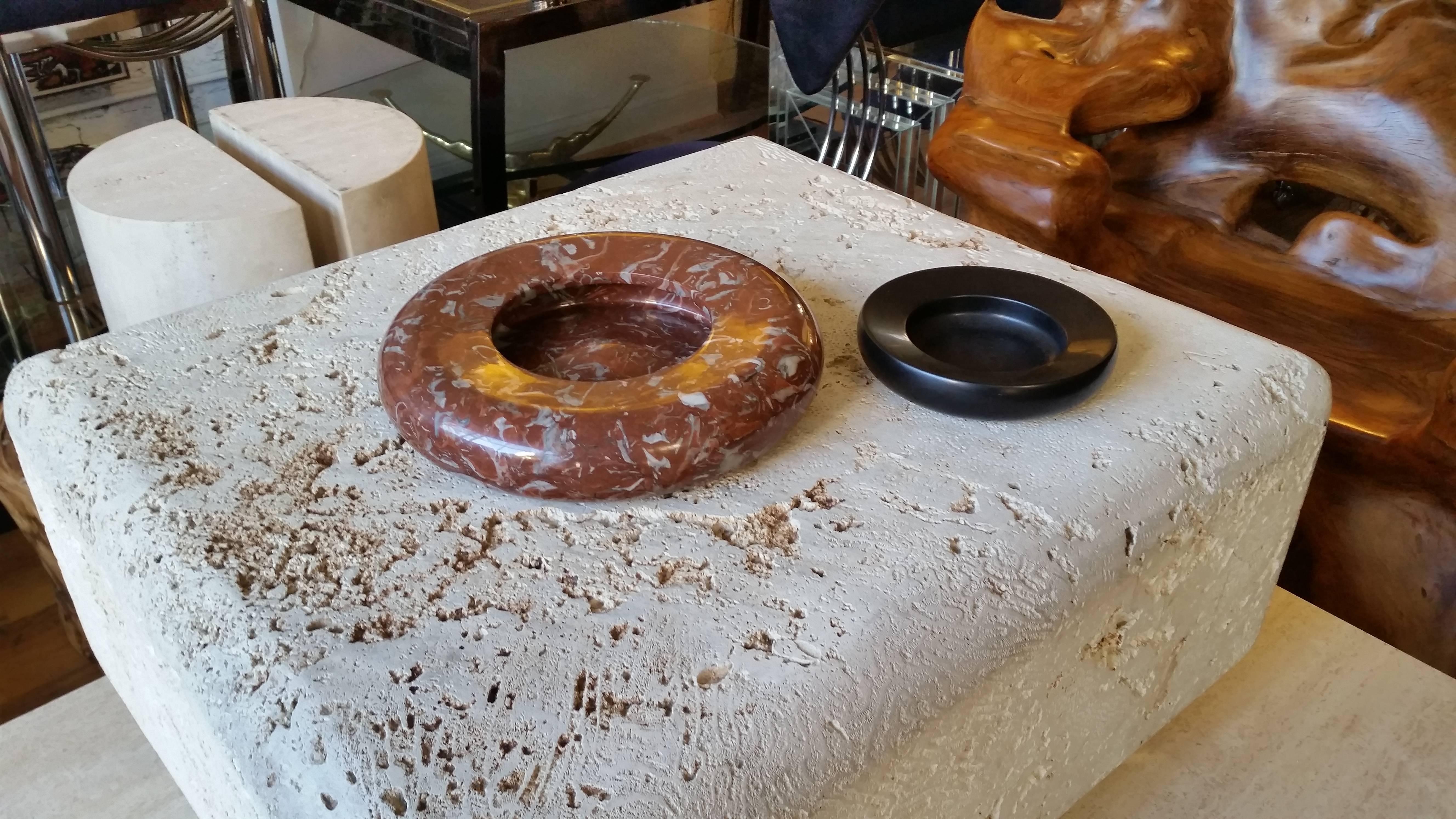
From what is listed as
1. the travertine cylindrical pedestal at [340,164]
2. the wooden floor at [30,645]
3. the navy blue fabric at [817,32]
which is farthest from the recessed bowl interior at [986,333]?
the wooden floor at [30,645]

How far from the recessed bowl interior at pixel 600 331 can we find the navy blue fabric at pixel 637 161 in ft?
3.61

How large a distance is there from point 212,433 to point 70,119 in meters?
2.18

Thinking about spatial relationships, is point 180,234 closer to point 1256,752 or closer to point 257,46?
point 257,46

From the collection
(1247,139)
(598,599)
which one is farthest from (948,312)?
(1247,139)

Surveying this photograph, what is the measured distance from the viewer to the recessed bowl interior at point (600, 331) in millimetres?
810

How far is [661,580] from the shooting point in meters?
0.68

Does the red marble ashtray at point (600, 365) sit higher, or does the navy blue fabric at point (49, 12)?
the red marble ashtray at point (600, 365)

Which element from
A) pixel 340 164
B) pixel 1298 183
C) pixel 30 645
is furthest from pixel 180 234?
pixel 1298 183

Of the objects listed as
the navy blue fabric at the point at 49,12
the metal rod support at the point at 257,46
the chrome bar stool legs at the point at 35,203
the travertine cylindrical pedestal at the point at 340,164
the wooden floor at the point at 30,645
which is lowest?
the wooden floor at the point at 30,645

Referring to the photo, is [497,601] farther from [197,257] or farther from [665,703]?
[197,257]

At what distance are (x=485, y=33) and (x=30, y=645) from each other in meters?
1.07

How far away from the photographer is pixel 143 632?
717 mm

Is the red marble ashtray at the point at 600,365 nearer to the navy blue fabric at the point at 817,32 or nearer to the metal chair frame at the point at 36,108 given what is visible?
the navy blue fabric at the point at 817,32

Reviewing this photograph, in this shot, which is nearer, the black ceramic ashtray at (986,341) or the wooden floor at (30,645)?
the black ceramic ashtray at (986,341)
